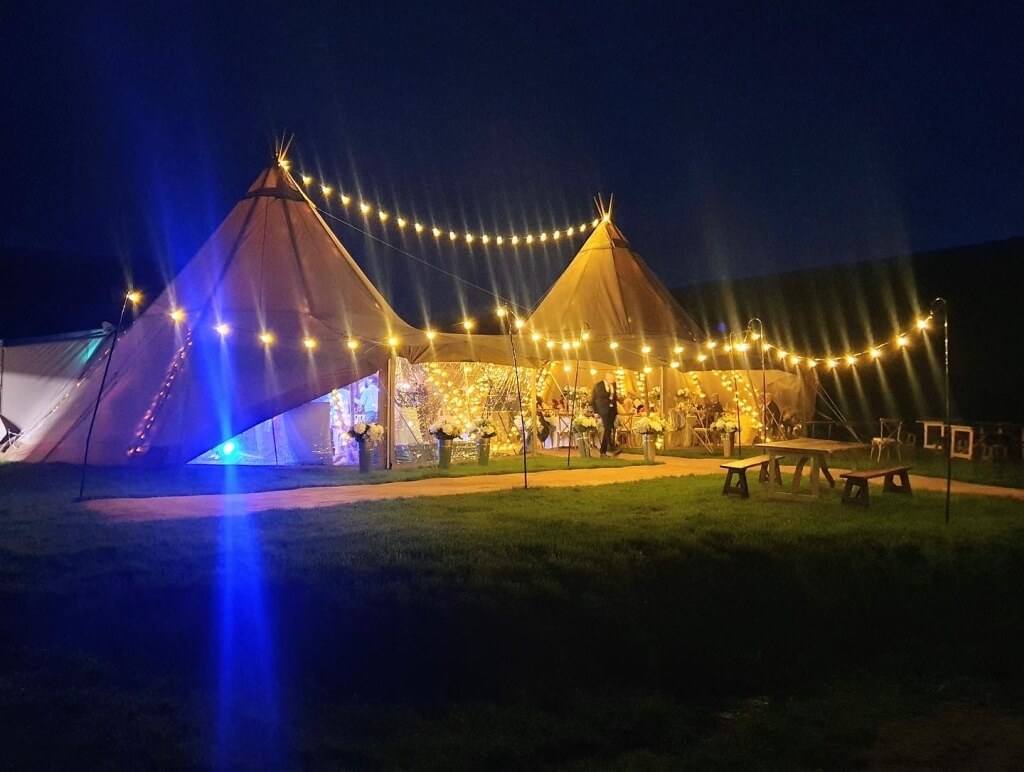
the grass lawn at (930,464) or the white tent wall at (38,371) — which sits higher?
the white tent wall at (38,371)

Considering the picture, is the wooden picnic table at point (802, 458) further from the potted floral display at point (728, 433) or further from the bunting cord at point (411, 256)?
the bunting cord at point (411, 256)

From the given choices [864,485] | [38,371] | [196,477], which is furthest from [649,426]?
[38,371]

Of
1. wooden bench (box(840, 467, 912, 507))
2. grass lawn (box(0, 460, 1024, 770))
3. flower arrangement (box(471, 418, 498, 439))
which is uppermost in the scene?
flower arrangement (box(471, 418, 498, 439))

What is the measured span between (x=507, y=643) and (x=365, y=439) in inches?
256

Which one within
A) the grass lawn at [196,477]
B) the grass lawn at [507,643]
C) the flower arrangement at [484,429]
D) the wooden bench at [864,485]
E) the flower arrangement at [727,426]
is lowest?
the grass lawn at [507,643]

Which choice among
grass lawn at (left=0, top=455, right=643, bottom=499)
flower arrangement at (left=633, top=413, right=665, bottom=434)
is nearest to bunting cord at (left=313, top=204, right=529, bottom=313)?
flower arrangement at (left=633, top=413, right=665, bottom=434)

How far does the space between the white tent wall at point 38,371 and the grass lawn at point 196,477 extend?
3067mm

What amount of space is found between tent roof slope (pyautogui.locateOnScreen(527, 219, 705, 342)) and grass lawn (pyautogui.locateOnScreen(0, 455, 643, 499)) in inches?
206

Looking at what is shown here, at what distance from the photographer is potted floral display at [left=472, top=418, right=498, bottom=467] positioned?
1166 centimetres

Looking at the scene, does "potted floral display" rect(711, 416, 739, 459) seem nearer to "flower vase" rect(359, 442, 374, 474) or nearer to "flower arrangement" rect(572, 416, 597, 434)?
"flower arrangement" rect(572, 416, 597, 434)

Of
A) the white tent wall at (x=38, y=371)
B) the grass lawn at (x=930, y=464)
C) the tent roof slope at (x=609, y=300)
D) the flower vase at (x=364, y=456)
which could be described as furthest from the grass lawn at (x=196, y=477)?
the tent roof slope at (x=609, y=300)

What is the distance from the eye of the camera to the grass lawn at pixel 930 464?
1023 centimetres

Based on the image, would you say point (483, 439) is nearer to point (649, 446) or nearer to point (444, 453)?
point (444, 453)

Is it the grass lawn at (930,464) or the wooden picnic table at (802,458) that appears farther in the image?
the grass lawn at (930,464)
